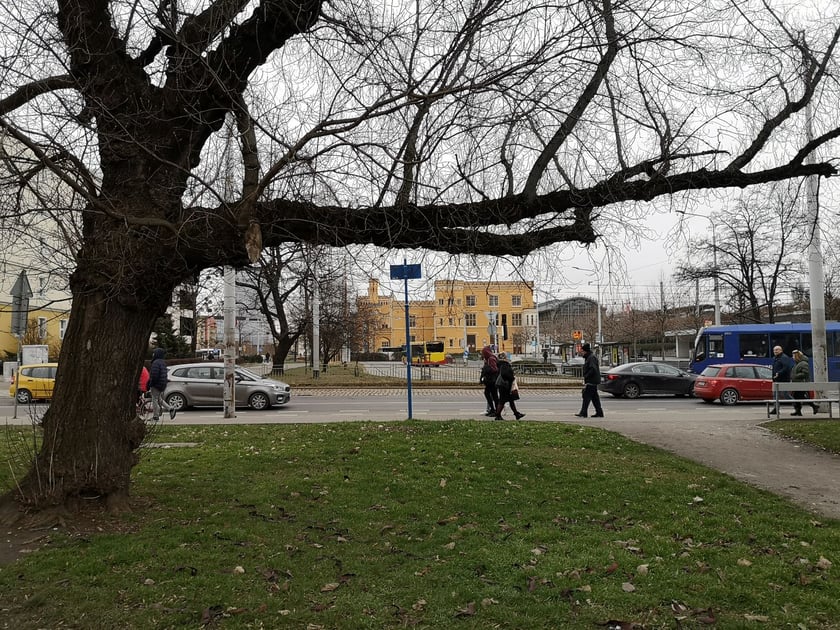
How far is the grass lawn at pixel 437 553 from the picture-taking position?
3941 mm

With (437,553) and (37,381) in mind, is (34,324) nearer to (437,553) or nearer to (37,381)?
(37,381)

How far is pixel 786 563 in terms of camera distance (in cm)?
472

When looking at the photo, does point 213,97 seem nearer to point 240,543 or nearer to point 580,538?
point 240,543

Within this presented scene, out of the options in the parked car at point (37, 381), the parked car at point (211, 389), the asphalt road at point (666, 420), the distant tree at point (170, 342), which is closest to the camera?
the asphalt road at point (666, 420)

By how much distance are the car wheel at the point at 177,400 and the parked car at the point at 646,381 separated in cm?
1501

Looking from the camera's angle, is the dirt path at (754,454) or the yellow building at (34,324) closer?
the yellow building at (34,324)

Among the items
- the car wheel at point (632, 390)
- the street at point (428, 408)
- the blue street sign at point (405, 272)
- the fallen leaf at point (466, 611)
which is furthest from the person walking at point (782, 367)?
the fallen leaf at point (466, 611)

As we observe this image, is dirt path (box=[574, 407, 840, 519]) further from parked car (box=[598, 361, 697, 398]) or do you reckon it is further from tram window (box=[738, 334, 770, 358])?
tram window (box=[738, 334, 770, 358])

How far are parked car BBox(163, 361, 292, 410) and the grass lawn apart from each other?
1156 centimetres

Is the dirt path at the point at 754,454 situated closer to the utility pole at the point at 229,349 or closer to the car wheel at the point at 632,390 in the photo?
the utility pole at the point at 229,349

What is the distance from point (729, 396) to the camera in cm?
2186

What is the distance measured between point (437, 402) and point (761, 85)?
17.0 metres

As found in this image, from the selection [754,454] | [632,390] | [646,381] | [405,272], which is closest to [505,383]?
[754,454]

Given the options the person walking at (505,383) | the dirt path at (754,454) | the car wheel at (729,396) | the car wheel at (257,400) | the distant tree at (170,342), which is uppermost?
the distant tree at (170,342)
